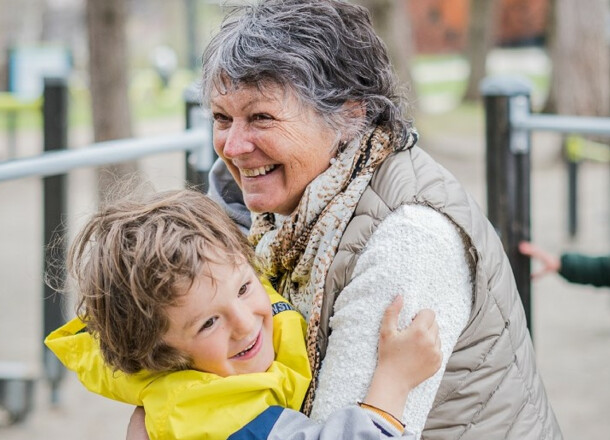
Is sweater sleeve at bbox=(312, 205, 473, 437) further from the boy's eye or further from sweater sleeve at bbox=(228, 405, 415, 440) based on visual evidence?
the boy's eye

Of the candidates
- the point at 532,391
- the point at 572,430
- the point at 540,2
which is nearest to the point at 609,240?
the point at 572,430

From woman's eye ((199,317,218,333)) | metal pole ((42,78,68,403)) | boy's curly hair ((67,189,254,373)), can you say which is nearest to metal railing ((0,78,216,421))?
metal pole ((42,78,68,403))

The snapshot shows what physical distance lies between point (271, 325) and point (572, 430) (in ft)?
9.87

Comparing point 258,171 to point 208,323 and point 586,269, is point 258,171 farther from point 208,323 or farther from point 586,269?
point 586,269

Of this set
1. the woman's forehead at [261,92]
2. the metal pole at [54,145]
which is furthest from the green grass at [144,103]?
the woman's forehead at [261,92]

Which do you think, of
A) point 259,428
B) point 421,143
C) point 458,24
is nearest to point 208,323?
point 259,428

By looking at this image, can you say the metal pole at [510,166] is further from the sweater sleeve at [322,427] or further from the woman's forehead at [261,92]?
the sweater sleeve at [322,427]

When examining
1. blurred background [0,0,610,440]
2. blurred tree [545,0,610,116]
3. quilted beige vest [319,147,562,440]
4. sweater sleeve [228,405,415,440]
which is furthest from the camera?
blurred tree [545,0,610,116]

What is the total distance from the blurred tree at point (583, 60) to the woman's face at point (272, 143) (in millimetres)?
11352

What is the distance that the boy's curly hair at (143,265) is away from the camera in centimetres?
173

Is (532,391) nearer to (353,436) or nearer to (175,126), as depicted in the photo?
(353,436)

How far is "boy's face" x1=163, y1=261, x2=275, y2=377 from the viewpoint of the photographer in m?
1.77

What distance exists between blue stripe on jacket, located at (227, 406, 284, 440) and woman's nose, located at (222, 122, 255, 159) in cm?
54

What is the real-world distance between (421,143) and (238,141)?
1146 cm
